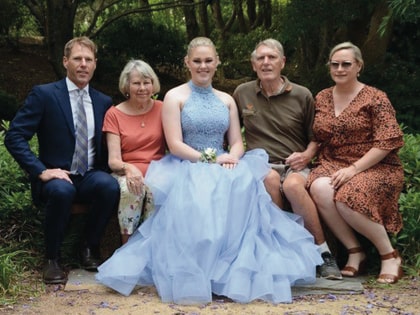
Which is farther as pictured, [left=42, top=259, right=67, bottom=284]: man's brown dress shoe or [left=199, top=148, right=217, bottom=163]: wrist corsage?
[left=199, top=148, right=217, bottom=163]: wrist corsage

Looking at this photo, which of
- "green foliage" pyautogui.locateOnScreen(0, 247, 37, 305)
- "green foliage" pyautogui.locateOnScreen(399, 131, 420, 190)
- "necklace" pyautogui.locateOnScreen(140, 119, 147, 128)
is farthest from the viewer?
"green foliage" pyautogui.locateOnScreen(399, 131, 420, 190)

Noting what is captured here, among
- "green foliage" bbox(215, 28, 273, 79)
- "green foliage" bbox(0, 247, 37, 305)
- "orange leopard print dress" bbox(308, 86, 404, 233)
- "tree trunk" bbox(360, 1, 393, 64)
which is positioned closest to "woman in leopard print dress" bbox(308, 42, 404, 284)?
"orange leopard print dress" bbox(308, 86, 404, 233)

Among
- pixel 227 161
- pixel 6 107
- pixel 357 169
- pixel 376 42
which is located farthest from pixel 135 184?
pixel 6 107

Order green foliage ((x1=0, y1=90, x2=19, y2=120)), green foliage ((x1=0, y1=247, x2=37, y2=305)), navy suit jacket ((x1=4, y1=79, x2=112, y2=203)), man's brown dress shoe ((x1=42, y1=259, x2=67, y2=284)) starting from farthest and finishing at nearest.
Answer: green foliage ((x1=0, y1=90, x2=19, y2=120)) < navy suit jacket ((x1=4, y1=79, x2=112, y2=203)) < man's brown dress shoe ((x1=42, y1=259, x2=67, y2=284)) < green foliage ((x1=0, y1=247, x2=37, y2=305))

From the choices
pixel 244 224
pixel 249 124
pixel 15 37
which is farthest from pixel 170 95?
pixel 15 37

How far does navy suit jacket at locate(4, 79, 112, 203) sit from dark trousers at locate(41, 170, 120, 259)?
0.18 m

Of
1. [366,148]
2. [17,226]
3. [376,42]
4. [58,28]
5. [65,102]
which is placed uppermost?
[58,28]

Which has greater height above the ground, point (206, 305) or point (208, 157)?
point (208, 157)

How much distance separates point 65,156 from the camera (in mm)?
4348

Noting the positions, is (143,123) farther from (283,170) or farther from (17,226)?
(17,226)

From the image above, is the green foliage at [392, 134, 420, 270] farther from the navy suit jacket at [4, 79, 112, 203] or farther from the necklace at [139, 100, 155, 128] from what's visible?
the navy suit jacket at [4, 79, 112, 203]

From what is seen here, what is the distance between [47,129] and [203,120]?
1.07m

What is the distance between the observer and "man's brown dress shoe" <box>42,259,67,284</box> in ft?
13.6

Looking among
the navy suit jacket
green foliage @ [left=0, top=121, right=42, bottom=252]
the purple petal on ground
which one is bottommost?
the purple petal on ground
